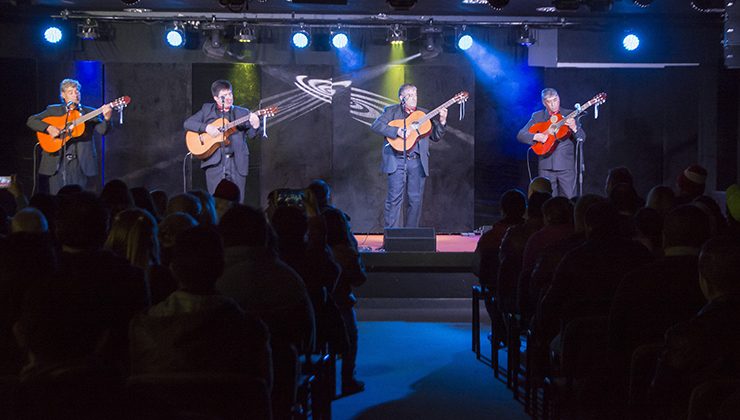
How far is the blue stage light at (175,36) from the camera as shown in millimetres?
12414

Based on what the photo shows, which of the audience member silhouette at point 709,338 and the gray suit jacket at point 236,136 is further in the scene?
the gray suit jacket at point 236,136

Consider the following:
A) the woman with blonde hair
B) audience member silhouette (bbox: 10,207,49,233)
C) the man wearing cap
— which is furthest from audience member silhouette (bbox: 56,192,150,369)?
the man wearing cap

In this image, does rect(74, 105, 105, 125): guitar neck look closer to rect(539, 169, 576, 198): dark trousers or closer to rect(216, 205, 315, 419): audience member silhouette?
rect(539, 169, 576, 198): dark trousers

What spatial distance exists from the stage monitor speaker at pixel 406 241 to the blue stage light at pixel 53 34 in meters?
5.83

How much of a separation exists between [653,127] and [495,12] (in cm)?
289

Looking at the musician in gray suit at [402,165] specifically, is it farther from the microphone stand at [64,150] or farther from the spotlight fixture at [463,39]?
the microphone stand at [64,150]

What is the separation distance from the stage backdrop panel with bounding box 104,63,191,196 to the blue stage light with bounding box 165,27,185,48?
1.52 feet

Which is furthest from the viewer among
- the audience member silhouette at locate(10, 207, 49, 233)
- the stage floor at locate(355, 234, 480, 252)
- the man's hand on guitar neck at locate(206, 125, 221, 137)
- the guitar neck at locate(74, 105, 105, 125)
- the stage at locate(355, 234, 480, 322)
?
the man's hand on guitar neck at locate(206, 125, 221, 137)

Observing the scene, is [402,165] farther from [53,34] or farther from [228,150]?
[53,34]

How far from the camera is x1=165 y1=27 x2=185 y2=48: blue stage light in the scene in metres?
12.4

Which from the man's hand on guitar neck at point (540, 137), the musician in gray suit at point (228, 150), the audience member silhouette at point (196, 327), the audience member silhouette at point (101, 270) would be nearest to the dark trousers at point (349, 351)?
the audience member silhouette at point (101, 270)

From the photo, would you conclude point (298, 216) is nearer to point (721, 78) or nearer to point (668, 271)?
point (668, 271)

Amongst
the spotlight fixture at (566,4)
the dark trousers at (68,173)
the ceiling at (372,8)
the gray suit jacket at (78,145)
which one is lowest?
the dark trousers at (68,173)

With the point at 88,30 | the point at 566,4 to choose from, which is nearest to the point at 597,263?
the point at 566,4
